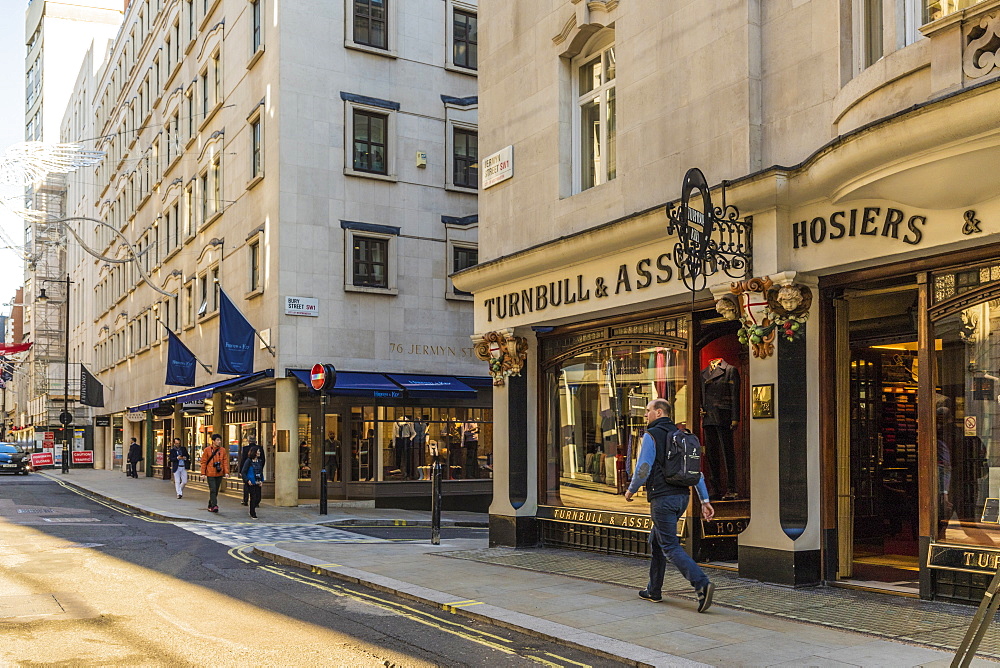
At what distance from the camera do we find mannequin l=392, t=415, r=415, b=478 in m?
27.0

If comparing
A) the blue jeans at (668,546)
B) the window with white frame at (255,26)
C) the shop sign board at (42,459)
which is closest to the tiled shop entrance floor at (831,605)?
the blue jeans at (668,546)

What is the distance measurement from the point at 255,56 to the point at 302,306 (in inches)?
273

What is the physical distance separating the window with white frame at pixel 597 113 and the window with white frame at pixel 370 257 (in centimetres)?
1324

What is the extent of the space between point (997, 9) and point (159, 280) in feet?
119

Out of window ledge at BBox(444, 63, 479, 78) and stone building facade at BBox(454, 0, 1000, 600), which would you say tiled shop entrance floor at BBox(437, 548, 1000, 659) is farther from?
window ledge at BBox(444, 63, 479, 78)

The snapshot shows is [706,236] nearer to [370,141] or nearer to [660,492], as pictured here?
[660,492]

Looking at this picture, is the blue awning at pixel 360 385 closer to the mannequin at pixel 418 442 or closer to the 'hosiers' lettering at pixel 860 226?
the mannequin at pixel 418 442

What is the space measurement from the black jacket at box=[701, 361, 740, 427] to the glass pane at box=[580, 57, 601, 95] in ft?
13.4

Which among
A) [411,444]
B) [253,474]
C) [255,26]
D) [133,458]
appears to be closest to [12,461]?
[133,458]

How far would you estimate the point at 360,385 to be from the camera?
2467 centimetres

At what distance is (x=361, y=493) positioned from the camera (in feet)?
87.1

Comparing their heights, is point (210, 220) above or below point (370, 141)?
below

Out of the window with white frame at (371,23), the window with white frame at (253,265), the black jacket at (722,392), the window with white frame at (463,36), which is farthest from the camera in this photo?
the window with white frame at (463,36)

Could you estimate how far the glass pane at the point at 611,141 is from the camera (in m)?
13.2
